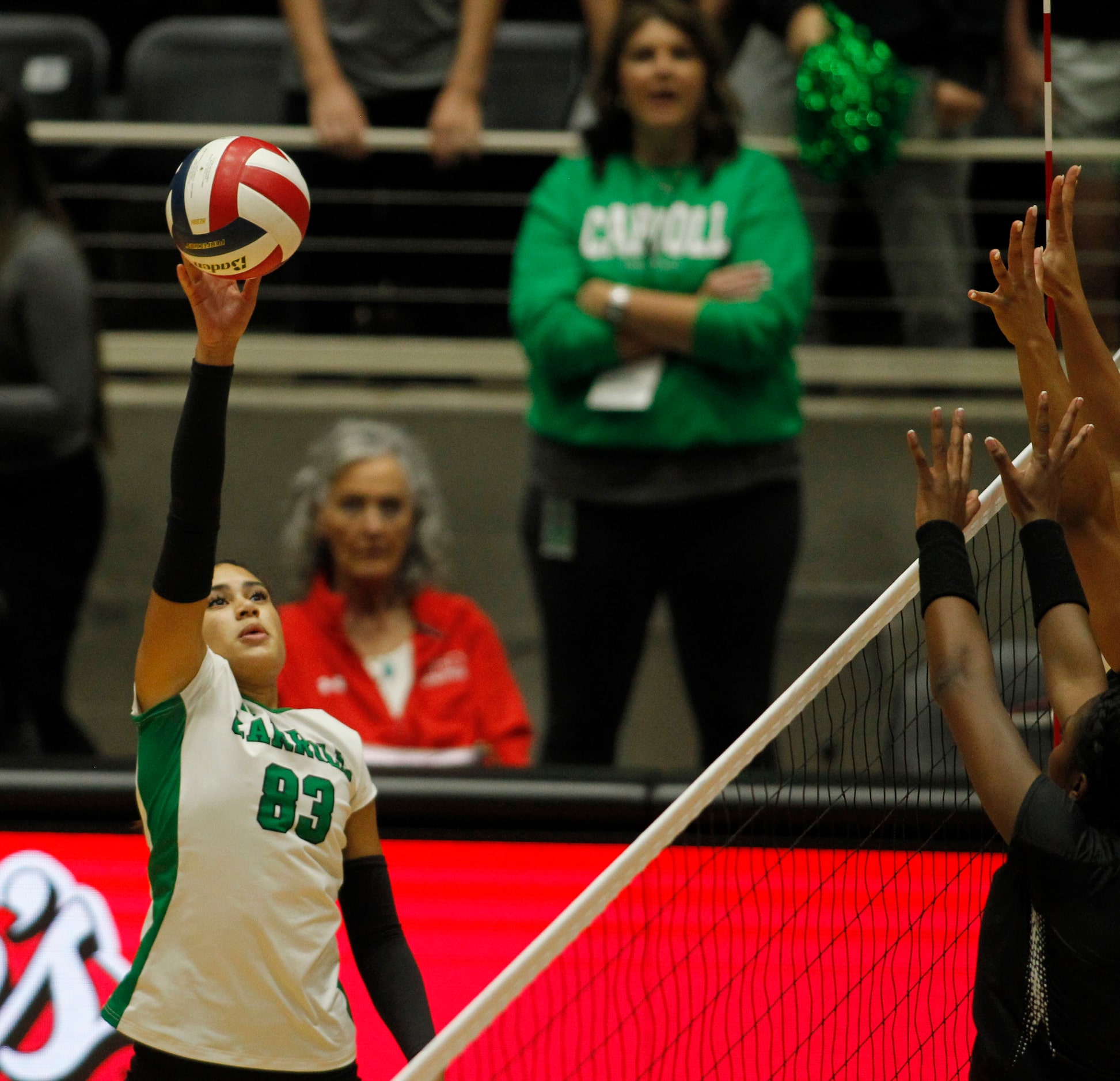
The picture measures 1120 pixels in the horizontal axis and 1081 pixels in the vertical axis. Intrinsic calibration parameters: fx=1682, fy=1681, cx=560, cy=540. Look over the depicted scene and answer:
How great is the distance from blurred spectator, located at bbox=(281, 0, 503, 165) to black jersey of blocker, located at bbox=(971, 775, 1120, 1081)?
331cm

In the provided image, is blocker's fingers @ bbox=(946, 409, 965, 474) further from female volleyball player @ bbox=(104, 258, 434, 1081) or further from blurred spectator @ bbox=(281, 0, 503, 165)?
blurred spectator @ bbox=(281, 0, 503, 165)

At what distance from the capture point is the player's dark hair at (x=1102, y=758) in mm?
1973

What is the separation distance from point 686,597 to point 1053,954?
213cm

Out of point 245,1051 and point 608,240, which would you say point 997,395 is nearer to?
point 608,240

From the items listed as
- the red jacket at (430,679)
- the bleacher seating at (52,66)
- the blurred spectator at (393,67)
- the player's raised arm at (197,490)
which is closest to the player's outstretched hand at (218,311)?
the player's raised arm at (197,490)

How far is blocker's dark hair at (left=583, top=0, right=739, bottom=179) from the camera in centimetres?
A: 408

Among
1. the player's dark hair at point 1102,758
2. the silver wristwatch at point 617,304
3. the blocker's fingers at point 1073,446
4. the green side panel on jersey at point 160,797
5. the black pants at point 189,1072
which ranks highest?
the silver wristwatch at point 617,304

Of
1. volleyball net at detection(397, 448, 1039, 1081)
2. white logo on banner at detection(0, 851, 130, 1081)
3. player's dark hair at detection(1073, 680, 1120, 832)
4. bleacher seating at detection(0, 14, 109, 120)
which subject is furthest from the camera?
bleacher seating at detection(0, 14, 109, 120)

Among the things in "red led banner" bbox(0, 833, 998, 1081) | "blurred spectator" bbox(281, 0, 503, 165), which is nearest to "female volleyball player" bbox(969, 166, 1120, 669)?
"red led banner" bbox(0, 833, 998, 1081)

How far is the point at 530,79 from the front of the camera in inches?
233

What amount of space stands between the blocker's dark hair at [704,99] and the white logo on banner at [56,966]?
215 cm

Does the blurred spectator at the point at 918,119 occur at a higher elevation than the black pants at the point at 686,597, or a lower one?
higher

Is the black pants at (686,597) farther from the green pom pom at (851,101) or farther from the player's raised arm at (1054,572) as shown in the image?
the player's raised arm at (1054,572)

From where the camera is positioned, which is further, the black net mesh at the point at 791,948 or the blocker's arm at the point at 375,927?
the black net mesh at the point at 791,948
